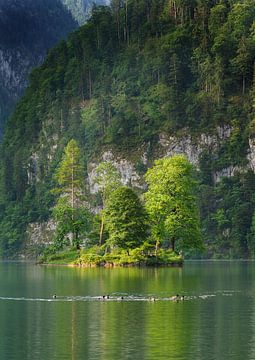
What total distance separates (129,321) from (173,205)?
80.7 meters

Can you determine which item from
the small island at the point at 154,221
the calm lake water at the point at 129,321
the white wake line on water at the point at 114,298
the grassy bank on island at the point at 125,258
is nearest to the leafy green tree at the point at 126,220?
the small island at the point at 154,221

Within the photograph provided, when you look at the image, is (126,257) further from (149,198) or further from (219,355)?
(219,355)

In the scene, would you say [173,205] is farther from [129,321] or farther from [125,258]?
[129,321]

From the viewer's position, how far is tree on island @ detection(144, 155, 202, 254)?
142 m

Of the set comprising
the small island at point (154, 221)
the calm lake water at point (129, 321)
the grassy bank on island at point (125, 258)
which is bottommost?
the calm lake water at point (129, 321)

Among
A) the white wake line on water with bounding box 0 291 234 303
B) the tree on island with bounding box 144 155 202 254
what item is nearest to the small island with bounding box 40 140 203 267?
the tree on island with bounding box 144 155 202 254

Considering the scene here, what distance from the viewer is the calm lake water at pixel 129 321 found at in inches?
1982

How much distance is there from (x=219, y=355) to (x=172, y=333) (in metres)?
7.72

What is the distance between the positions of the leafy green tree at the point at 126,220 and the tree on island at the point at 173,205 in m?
1.77

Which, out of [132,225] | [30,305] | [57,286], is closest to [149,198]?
[132,225]

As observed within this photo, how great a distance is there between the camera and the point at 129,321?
62594 mm

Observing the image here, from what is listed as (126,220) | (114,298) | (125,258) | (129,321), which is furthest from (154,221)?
(129,321)

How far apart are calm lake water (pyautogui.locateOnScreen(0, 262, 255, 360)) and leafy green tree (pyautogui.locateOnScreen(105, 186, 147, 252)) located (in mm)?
40922

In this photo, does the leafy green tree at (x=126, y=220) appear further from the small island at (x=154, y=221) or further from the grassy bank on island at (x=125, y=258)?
the grassy bank on island at (x=125, y=258)
